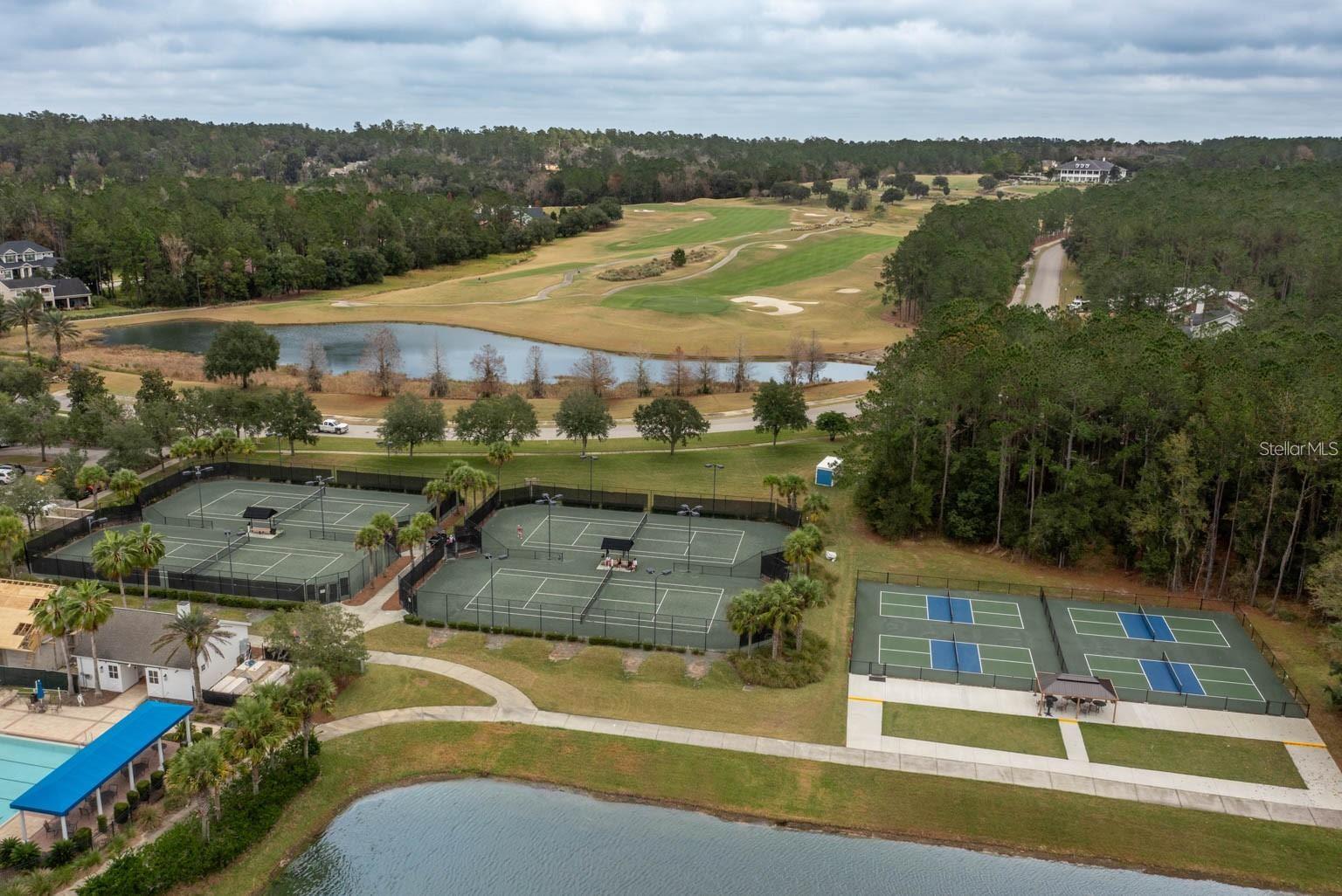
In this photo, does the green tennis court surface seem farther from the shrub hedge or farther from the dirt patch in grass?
the shrub hedge

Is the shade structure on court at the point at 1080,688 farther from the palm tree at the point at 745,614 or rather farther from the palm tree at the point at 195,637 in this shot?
the palm tree at the point at 195,637

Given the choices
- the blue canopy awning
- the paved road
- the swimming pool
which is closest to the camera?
the blue canopy awning

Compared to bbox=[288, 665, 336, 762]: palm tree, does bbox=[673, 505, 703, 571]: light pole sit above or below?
below

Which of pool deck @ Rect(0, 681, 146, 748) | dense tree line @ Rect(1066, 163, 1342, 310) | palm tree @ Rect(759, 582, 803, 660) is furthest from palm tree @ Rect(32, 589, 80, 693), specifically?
dense tree line @ Rect(1066, 163, 1342, 310)

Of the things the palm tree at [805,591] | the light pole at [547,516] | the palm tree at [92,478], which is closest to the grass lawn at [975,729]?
the palm tree at [805,591]

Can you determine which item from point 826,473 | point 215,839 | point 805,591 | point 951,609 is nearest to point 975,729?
point 805,591

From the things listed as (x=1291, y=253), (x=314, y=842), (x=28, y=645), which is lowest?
(x=314, y=842)

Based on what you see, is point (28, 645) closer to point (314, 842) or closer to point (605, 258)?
point (314, 842)

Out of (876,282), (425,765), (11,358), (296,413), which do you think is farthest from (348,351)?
(425,765)
